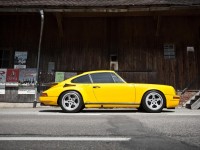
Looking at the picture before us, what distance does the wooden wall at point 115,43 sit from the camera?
44.8ft

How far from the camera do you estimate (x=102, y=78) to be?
313 inches

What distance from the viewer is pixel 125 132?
4.11m

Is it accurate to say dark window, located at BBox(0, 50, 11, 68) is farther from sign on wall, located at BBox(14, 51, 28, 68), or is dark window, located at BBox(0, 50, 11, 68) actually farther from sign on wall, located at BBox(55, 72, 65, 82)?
sign on wall, located at BBox(55, 72, 65, 82)

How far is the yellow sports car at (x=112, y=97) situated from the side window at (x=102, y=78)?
0.58 ft

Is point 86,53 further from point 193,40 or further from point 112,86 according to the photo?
point 112,86

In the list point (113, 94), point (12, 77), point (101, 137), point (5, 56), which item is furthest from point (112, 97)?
point (5, 56)

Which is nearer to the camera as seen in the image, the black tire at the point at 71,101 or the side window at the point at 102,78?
the black tire at the point at 71,101

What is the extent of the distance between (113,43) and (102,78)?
6.35 meters

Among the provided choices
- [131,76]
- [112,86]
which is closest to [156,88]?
[112,86]

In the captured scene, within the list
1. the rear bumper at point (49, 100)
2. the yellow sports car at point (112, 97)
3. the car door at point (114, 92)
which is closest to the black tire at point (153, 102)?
the yellow sports car at point (112, 97)

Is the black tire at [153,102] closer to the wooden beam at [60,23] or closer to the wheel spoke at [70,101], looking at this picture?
the wheel spoke at [70,101]

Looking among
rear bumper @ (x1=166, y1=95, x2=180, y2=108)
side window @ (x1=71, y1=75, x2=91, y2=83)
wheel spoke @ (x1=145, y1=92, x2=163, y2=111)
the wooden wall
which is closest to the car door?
side window @ (x1=71, y1=75, x2=91, y2=83)

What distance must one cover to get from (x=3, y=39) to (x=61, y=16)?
344cm

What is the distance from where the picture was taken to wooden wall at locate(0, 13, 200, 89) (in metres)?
13.7
